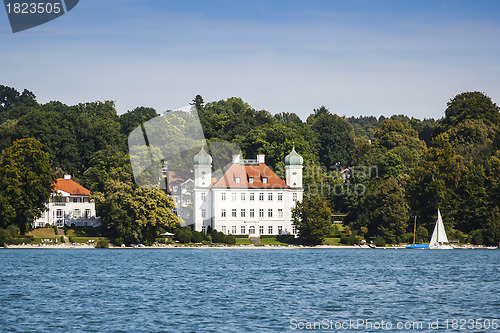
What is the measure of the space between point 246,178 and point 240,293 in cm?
5073

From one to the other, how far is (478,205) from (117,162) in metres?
40.4

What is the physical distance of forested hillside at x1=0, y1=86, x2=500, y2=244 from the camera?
76875 mm

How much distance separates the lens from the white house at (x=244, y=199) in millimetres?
87500

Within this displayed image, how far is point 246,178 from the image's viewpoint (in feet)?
290

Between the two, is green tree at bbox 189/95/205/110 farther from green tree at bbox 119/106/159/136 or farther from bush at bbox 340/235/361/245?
bush at bbox 340/235/361/245

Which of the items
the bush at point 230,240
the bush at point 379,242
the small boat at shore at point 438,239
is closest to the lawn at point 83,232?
the bush at point 230,240

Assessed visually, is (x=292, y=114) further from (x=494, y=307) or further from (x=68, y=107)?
(x=494, y=307)

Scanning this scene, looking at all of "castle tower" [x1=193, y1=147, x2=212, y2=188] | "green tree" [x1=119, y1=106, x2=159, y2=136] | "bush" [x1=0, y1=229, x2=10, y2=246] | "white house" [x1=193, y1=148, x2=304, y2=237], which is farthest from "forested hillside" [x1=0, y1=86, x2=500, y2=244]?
"castle tower" [x1=193, y1=147, x2=212, y2=188]

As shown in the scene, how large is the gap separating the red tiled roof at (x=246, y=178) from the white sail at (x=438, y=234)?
1815cm

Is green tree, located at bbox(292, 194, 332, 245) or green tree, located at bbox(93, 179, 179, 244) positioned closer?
green tree, located at bbox(93, 179, 179, 244)

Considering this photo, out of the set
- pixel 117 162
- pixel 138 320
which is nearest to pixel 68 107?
pixel 117 162

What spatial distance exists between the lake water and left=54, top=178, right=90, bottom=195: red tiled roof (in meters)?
26.7

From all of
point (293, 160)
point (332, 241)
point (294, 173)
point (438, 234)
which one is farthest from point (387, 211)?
point (293, 160)

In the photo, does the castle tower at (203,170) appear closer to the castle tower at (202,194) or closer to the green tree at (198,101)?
the castle tower at (202,194)
